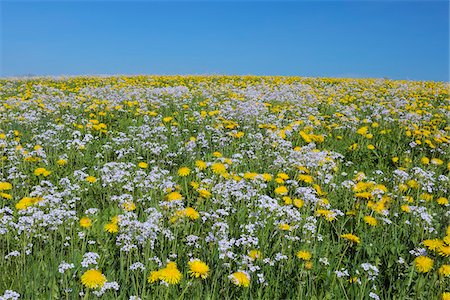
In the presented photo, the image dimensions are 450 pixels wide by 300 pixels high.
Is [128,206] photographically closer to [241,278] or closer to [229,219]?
[229,219]

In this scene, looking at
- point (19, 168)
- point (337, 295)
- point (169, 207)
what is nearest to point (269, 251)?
point (337, 295)

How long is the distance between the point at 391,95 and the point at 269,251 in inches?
481

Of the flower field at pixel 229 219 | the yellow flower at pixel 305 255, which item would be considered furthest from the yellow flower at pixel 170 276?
the yellow flower at pixel 305 255

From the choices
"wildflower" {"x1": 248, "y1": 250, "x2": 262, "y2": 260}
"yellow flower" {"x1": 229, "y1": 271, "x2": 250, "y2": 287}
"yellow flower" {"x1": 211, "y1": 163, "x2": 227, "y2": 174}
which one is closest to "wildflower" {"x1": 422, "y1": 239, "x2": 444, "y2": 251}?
"wildflower" {"x1": 248, "y1": 250, "x2": 262, "y2": 260}

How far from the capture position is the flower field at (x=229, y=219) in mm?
3246

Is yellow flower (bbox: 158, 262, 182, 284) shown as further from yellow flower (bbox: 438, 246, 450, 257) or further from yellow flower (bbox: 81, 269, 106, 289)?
yellow flower (bbox: 438, 246, 450, 257)

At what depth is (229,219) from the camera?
177 inches

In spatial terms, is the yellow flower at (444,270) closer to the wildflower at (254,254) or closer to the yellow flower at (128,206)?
the wildflower at (254,254)

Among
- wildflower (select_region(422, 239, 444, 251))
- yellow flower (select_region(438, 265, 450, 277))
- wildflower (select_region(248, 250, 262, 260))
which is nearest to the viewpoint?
yellow flower (select_region(438, 265, 450, 277))

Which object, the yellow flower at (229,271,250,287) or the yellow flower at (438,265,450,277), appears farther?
the yellow flower at (438,265,450,277)

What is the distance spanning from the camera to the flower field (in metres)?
3.25

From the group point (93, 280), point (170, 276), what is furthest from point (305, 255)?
point (93, 280)

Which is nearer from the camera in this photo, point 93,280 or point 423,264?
point 93,280

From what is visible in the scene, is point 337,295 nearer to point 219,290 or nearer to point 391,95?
point 219,290
